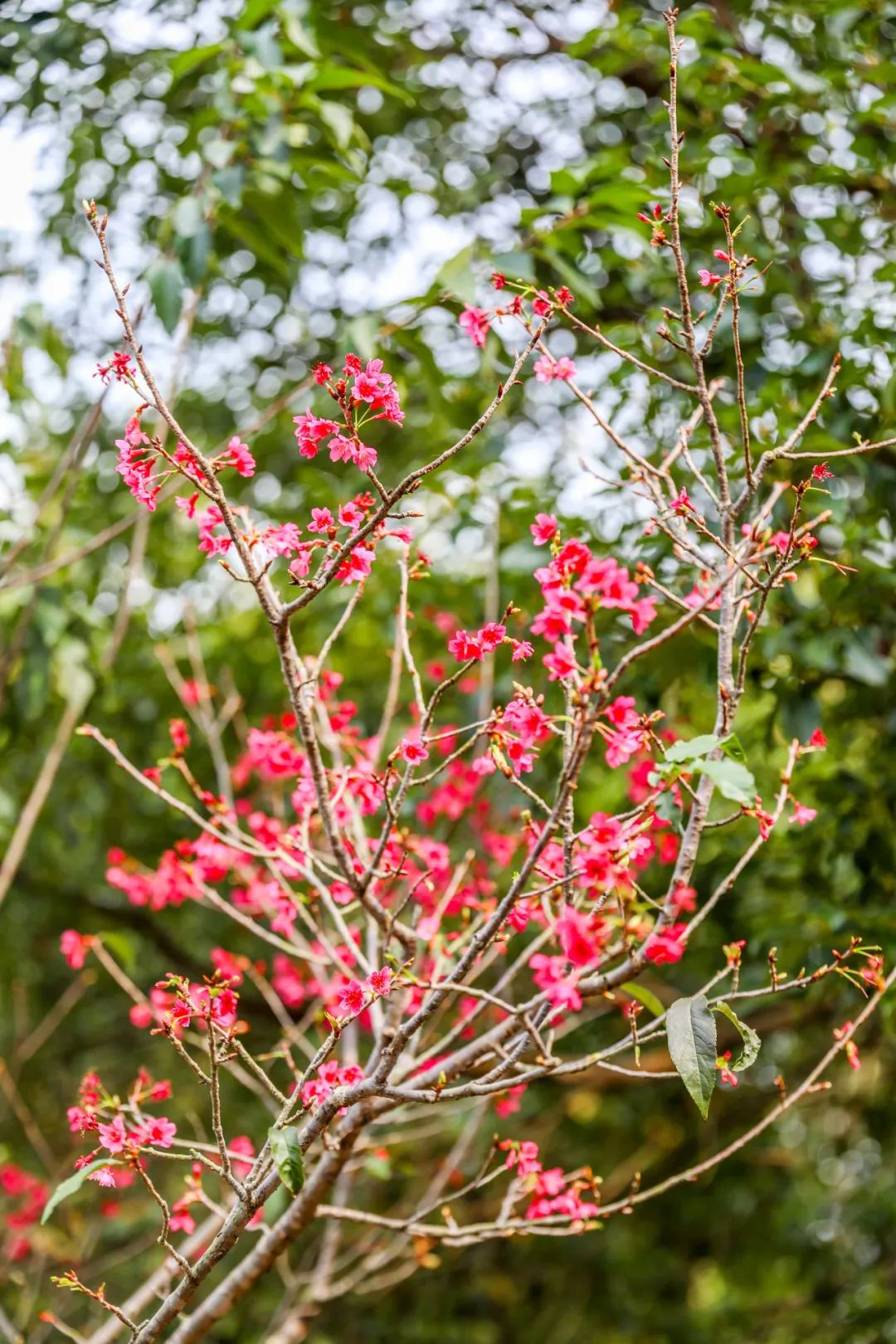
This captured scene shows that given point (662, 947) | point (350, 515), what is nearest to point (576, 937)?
point (662, 947)

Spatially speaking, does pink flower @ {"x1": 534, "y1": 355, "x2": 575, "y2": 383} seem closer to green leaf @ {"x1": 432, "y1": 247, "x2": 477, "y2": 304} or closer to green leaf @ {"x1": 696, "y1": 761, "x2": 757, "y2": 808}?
green leaf @ {"x1": 432, "y1": 247, "x2": 477, "y2": 304}

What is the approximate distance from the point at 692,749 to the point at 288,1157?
0.65 meters

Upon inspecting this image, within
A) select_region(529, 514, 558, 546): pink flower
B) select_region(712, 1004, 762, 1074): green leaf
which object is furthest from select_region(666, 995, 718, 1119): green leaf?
select_region(529, 514, 558, 546): pink flower

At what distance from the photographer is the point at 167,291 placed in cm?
250

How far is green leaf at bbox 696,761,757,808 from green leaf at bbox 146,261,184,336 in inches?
69.6

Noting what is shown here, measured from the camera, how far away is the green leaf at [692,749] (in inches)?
47.8

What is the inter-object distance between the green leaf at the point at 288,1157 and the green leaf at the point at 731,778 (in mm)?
634

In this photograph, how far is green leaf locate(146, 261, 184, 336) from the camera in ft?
8.15

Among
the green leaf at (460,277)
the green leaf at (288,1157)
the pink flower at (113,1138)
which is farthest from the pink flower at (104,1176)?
the green leaf at (460,277)

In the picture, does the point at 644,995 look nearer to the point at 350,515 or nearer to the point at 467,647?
the point at 467,647

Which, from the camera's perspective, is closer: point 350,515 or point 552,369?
point 350,515

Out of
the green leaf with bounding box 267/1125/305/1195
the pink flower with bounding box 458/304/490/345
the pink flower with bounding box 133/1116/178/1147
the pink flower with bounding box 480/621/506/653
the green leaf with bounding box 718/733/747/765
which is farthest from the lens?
the pink flower with bounding box 458/304/490/345

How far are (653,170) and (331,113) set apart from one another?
756 mm

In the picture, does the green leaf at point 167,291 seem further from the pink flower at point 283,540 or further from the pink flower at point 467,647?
the pink flower at point 467,647
